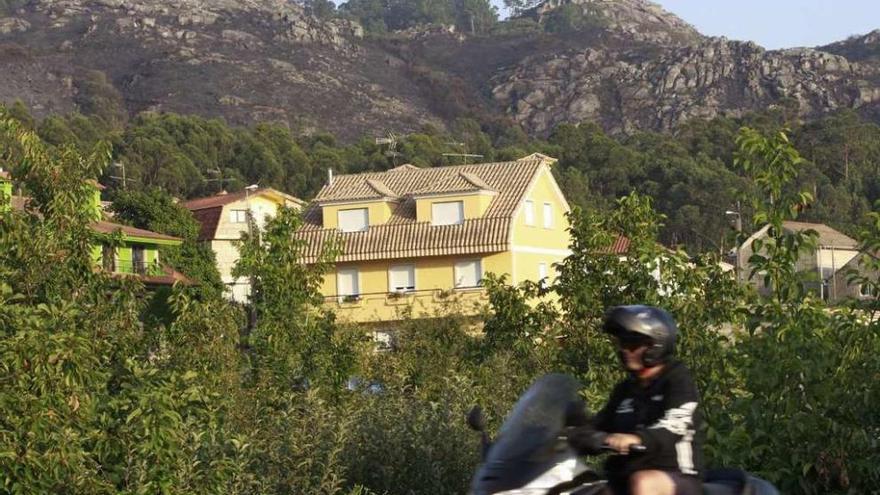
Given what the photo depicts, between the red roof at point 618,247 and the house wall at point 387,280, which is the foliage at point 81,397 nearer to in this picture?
the red roof at point 618,247

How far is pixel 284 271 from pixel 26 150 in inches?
324

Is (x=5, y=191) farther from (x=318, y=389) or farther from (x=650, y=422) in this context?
(x=650, y=422)

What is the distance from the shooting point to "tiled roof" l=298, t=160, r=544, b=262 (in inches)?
2859

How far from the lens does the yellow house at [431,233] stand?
72.8m

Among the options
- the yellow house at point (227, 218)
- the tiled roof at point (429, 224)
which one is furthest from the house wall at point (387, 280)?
the yellow house at point (227, 218)

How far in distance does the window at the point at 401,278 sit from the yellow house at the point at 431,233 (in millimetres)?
49

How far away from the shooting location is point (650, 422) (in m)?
7.08

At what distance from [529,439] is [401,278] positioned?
68260mm

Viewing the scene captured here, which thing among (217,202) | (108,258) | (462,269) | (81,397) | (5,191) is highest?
(217,202)

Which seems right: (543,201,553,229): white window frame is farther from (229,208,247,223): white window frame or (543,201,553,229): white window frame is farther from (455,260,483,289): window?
(229,208,247,223): white window frame

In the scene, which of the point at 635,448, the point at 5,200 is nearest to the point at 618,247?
the point at 5,200

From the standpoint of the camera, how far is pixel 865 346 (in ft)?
36.1

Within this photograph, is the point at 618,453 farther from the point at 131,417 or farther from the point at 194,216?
the point at 194,216

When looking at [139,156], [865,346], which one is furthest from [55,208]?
[139,156]
